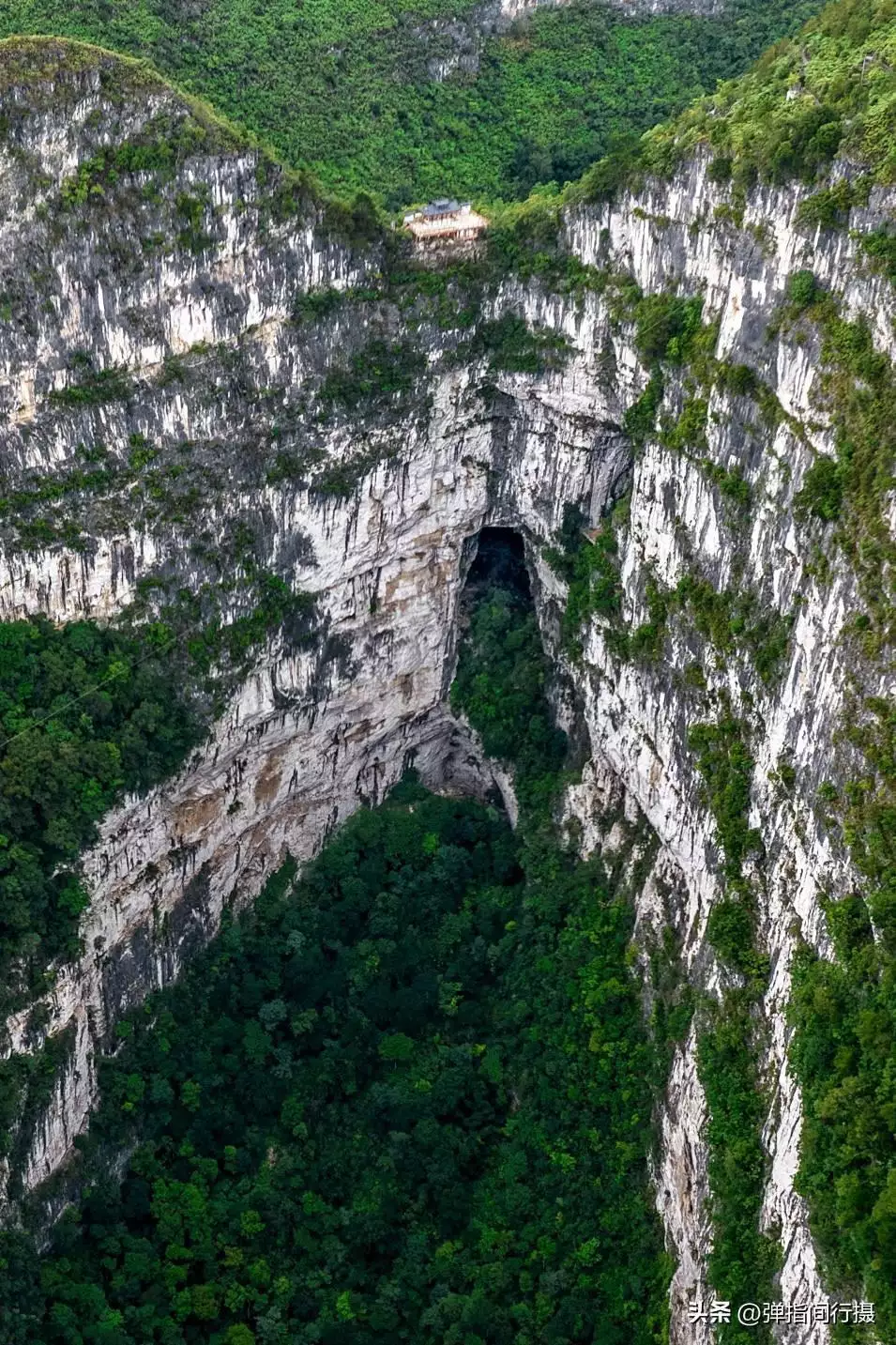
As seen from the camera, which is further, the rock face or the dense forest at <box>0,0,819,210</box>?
the dense forest at <box>0,0,819,210</box>

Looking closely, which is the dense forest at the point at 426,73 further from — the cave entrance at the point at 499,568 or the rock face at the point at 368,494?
the cave entrance at the point at 499,568

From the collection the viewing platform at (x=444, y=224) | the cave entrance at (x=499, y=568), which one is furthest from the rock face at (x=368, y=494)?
the viewing platform at (x=444, y=224)

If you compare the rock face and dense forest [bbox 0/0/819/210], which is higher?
dense forest [bbox 0/0/819/210]

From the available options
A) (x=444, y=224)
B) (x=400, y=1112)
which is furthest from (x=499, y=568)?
(x=400, y=1112)

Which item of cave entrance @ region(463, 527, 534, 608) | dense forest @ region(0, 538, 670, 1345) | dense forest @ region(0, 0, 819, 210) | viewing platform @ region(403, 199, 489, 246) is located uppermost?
dense forest @ region(0, 0, 819, 210)

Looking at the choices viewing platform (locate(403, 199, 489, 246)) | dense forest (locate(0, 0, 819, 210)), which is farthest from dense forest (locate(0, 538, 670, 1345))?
dense forest (locate(0, 0, 819, 210))

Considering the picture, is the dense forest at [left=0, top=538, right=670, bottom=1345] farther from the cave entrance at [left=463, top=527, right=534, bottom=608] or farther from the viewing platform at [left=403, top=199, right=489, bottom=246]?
the viewing platform at [left=403, top=199, right=489, bottom=246]

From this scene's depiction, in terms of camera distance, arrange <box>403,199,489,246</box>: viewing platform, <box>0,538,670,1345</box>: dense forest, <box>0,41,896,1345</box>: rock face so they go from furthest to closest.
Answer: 1. <box>403,199,489,246</box>: viewing platform
2. <box>0,538,670,1345</box>: dense forest
3. <box>0,41,896,1345</box>: rock face
